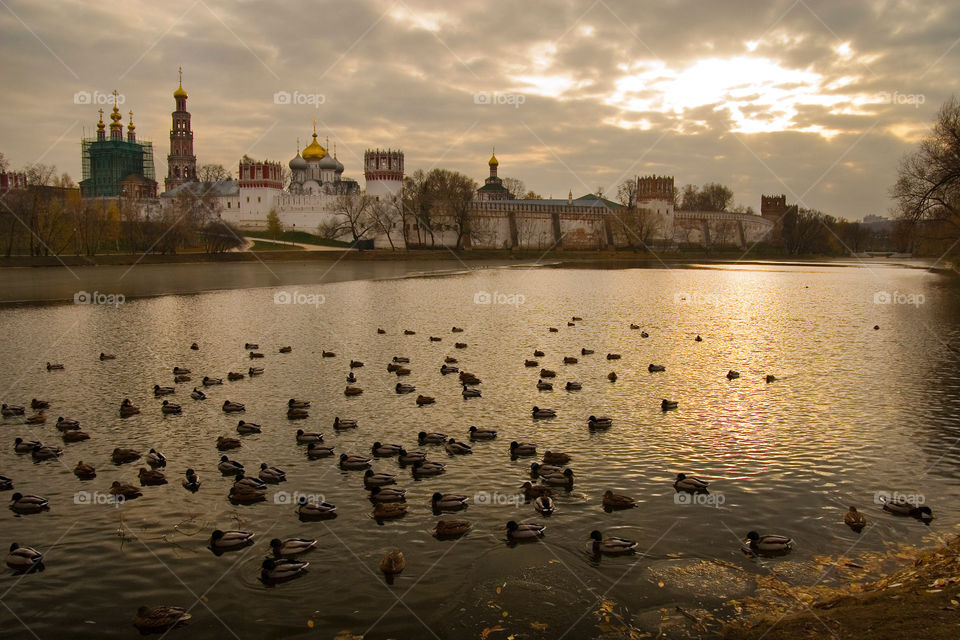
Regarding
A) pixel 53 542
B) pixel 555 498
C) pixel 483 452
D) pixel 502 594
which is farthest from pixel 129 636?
pixel 483 452

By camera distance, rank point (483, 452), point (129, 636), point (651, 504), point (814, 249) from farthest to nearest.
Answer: point (814, 249) < point (483, 452) < point (651, 504) < point (129, 636)

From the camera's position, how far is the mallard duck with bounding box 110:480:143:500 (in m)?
12.5

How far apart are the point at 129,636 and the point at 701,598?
23.7 feet

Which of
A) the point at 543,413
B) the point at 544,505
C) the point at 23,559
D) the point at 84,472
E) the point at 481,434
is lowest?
the point at 23,559

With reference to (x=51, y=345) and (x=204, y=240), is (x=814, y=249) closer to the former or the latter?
(x=204, y=240)

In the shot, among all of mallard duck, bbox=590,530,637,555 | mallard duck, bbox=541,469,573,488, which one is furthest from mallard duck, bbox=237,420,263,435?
mallard duck, bbox=590,530,637,555

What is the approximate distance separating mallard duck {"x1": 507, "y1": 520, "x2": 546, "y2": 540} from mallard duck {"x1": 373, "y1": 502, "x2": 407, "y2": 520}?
193 cm

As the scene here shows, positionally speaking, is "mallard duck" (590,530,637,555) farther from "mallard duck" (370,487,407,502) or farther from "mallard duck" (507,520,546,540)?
"mallard duck" (370,487,407,502)

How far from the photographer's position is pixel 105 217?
8700cm

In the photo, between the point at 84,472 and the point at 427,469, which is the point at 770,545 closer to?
the point at 427,469

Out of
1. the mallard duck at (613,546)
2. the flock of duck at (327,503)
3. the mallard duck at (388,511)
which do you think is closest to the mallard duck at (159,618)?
the flock of duck at (327,503)

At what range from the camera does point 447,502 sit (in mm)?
11930

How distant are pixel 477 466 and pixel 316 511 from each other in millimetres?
3604

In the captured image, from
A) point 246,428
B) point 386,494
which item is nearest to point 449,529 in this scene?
point 386,494
